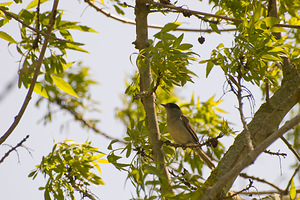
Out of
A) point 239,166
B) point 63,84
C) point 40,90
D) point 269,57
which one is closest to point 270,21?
point 269,57

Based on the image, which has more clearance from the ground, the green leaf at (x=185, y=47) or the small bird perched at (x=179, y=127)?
the small bird perched at (x=179, y=127)

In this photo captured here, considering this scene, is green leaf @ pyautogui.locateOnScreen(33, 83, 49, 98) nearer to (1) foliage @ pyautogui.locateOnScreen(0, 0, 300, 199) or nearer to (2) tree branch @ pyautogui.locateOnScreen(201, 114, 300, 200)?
(1) foliage @ pyautogui.locateOnScreen(0, 0, 300, 199)

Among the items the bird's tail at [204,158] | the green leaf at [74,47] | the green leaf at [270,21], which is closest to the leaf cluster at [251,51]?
the green leaf at [270,21]

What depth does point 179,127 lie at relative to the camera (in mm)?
5484

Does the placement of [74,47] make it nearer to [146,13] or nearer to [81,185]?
[146,13]

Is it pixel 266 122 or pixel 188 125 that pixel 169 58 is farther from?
pixel 188 125

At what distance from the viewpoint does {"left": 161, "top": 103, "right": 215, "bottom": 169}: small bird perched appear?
5.25 m

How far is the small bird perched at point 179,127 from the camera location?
5.25 m

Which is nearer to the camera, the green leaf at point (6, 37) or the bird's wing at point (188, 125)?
the green leaf at point (6, 37)

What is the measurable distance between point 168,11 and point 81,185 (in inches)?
81.0

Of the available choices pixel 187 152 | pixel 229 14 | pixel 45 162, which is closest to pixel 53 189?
pixel 45 162

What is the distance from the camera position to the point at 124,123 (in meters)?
6.00

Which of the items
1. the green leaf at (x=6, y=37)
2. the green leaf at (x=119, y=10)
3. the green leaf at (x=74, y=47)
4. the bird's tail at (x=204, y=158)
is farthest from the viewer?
the bird's tail at (x=204, y=158)

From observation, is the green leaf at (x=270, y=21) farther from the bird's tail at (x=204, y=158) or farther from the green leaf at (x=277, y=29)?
the bird's tail at (x=204, y=158)
